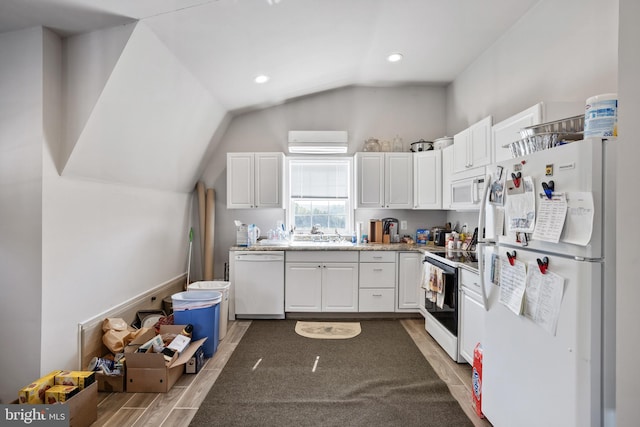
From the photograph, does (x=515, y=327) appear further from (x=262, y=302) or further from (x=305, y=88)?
(x=305, y=88)

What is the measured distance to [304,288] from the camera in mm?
3605

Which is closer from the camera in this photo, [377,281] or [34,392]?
[34,392]

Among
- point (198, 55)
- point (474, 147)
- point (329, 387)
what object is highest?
point (198, 55)

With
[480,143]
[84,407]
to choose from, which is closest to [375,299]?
[480,143]

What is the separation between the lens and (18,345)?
1954 mm

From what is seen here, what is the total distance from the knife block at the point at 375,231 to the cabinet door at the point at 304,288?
960 mm

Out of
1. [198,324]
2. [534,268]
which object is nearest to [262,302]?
[198,324]

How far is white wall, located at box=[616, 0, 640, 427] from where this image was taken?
0.75m

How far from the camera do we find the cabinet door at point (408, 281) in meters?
3.61

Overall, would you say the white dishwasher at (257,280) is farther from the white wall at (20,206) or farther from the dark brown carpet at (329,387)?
the white wall at (20,206)

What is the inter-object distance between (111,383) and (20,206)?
1.39 metres

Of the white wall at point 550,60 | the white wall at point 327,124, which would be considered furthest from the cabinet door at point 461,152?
the white wall at point 327,124

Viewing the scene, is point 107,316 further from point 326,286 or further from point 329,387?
point 326,286

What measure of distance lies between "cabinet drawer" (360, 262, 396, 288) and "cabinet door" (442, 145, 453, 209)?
98 centimetres
